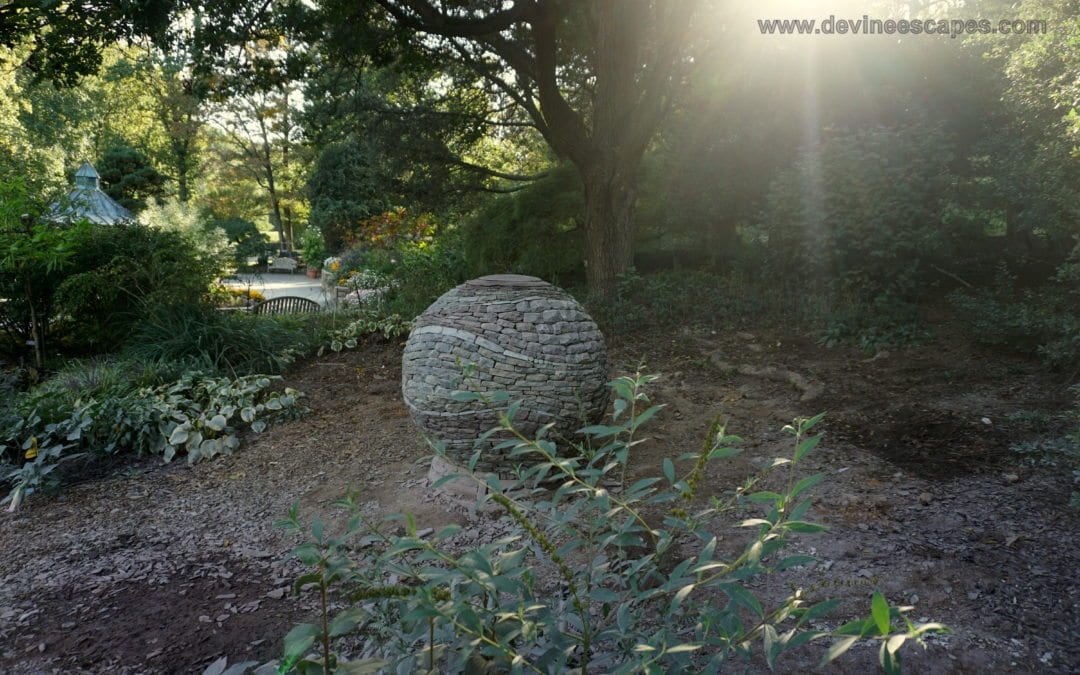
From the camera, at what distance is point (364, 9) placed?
762 cm

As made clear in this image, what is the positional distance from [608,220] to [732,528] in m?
Result: 5.60

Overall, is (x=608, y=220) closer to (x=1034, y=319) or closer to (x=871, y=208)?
(x=871, y=208)

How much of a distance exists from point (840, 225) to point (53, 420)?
282 inches

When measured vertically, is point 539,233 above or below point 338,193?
below

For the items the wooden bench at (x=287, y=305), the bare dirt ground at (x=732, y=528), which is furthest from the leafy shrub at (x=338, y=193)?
the bare dirt ground at (x=732, y=528)

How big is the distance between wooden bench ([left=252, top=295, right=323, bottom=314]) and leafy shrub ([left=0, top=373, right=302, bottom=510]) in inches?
147

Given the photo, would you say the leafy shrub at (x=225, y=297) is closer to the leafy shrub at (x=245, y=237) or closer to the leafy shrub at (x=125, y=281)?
the leafy shrub at (x=125, y=281)

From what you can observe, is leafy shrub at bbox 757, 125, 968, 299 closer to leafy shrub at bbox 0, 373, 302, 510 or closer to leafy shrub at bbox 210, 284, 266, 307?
leafy shrub at bbox 0, 373, 302, 510

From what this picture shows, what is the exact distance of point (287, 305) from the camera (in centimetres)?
954

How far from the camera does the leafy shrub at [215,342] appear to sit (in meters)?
6.21

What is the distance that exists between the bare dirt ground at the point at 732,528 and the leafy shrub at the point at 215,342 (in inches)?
40.0

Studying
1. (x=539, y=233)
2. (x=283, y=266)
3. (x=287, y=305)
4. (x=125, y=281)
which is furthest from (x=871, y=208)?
(x=283, y=266)

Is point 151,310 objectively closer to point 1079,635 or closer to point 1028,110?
point 1079,635

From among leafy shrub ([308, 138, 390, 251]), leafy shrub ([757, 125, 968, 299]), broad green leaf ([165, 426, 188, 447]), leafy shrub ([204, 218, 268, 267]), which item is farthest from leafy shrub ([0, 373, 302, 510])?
leafy shrub ([204, 218, 268, 267])
